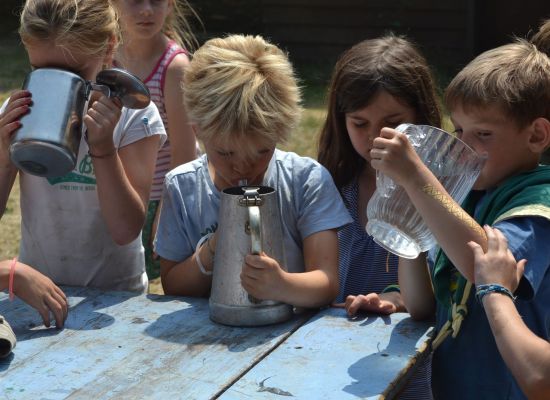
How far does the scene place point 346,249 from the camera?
91.1 inches

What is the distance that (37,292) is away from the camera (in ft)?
6.32

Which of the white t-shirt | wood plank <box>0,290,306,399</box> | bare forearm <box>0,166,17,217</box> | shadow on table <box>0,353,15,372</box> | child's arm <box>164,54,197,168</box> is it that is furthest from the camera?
child's arm <box>164,54,197,168</box>

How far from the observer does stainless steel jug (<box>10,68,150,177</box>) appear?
70.7 inches

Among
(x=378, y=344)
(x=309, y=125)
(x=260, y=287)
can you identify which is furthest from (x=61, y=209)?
(x=309, y=125)

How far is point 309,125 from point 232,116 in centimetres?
450

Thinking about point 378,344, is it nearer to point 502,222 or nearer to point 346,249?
point 502,222

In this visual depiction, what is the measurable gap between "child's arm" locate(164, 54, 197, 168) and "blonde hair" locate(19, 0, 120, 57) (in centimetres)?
79

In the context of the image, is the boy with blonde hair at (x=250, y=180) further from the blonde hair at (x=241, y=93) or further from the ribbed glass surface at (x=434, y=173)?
the ribbed glass surface at (x=434, y=173)

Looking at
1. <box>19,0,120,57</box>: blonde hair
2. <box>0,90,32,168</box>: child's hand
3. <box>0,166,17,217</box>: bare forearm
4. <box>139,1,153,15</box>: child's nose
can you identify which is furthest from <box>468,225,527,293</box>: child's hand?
<box>139,1,153,15</box>: child's nose

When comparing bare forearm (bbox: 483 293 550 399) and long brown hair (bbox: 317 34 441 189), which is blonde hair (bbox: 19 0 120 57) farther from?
bare forearm (bbox: 483 293 550 399)

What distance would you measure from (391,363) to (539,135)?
0.51 m

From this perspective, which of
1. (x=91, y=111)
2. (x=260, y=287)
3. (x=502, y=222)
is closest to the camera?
(x=502, y=222)

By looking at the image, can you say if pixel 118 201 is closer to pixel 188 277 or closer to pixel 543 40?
pixel 188 277

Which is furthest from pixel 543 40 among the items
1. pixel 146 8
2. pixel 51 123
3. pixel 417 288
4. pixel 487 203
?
pixel 146 8
